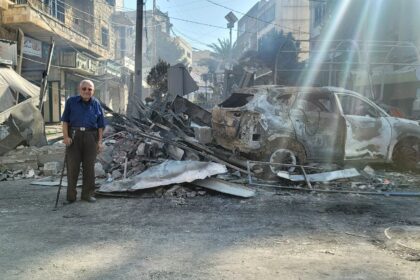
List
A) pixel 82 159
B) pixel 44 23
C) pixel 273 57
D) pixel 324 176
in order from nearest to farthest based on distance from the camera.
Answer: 1. pixel 82 159
2. pixel 324 176
3. pixel 44 23
4. pixel 273 57

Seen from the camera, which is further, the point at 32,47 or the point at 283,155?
the point at 32,47

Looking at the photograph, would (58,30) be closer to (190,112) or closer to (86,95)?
(190,112)

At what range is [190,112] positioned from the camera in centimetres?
1352

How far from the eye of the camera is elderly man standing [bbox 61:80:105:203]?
6305 millimetres

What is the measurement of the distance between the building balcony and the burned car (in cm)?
1454

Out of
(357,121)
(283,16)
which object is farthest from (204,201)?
(283,16)

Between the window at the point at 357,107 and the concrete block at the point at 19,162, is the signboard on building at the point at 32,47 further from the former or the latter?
the window at the point at 357,107

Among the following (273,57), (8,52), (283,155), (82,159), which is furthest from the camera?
(273,57)

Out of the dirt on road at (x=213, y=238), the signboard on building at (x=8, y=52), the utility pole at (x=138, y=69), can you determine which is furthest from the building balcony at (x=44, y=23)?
the dirt on road at (x=213, y=238)

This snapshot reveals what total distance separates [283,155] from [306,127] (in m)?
0.71

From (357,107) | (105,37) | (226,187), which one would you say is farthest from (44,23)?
(226,187)

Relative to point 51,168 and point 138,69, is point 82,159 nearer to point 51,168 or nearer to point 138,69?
point 51,168

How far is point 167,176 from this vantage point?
274 inches

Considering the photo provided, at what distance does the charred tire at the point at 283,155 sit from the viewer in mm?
8133
